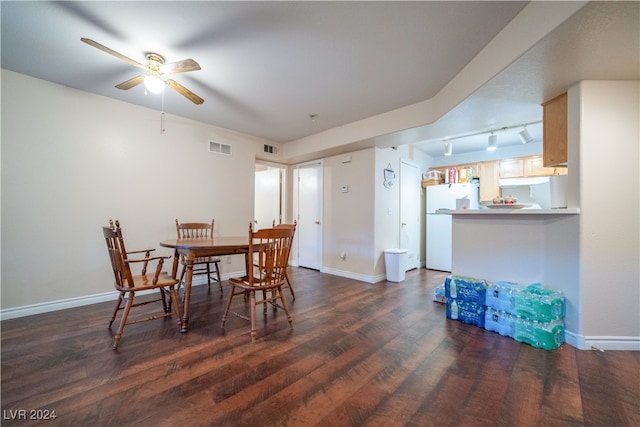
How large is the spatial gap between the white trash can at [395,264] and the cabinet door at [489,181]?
227 centimetres

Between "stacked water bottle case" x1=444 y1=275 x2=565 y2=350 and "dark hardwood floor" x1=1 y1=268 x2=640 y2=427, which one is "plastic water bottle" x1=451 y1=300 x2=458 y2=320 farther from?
"dark hardwood floor" x1=1 y1=268 x2=640 y2=427

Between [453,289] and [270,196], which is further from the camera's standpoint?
[270,196]


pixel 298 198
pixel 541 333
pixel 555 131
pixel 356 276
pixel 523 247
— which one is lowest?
pixel 356 276

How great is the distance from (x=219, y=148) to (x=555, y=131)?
418 cm

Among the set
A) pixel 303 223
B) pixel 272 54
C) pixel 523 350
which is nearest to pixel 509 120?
pixel 523 350

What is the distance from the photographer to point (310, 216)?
4.92 metres

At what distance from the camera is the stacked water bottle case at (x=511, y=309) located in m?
2.01

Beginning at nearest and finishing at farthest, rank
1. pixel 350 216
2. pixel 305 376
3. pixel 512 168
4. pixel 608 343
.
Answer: pixel 305 376 → pixel 608 343 → pixel 350 216 → pixel 512 168

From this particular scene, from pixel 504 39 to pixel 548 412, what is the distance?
7.99 feet

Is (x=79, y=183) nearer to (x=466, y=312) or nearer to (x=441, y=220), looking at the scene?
(x=466, y=312)

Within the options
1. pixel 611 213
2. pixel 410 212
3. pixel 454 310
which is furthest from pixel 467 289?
pixel 410 212

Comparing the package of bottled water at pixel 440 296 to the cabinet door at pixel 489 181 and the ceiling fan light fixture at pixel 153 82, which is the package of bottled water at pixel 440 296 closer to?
the cabinet door at pixel 489 181

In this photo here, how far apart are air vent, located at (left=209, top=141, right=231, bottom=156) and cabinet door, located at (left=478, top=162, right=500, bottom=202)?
479 cm

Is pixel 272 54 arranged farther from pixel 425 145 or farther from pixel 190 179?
pixel 425 145
